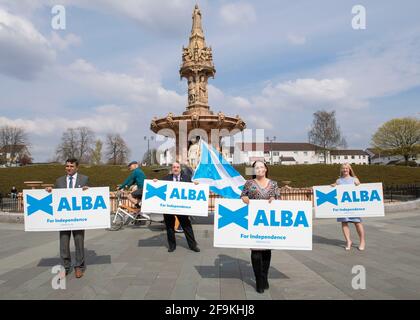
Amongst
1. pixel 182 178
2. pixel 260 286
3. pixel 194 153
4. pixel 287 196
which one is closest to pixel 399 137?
pixel 194 153

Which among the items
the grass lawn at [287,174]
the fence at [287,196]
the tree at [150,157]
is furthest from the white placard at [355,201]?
the tree at [150,157]

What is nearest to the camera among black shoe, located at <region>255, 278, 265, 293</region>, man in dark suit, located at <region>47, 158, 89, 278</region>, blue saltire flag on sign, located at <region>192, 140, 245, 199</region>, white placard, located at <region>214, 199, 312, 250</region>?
black shoe, located at <region>255, 278, 265, 293</region>

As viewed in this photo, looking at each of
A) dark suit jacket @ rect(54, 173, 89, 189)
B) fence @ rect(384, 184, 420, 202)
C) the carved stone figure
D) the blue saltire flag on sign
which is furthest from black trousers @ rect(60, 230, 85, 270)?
fence @ rect(384, 184, 420, 202)

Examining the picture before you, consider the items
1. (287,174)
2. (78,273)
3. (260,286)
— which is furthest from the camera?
(287,174)

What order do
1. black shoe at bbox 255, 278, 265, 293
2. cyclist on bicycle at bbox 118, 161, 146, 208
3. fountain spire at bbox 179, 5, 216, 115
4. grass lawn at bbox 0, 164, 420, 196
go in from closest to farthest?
black shoe at bbox 255, 278, 265, 293 < cyclist on bicycle at bbox 118, 161, 146, 208 < fountain spire at bbox 179, 5, 216, 115 < grass lawn at bbox 0, 164, 420, 196

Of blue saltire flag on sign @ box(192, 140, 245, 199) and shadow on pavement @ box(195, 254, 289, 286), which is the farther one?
blue saltire flag on sign @ box(192, 140, 245, 199)

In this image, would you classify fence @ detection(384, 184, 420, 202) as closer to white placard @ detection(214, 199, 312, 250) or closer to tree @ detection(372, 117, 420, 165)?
white placard @ detection(214, 199, 312, 250)

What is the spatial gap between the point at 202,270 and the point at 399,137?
94812mm

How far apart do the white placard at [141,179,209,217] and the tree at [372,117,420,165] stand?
88650mm

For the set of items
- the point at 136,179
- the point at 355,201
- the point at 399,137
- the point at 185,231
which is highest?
the point at 399,137

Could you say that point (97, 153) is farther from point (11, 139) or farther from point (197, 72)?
point (197, 72)

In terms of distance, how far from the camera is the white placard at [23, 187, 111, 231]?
20.4 ft

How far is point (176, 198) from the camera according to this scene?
7957 millimetres

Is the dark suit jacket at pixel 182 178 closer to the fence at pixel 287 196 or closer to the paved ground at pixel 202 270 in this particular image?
the paved ground at pixel 202 270
